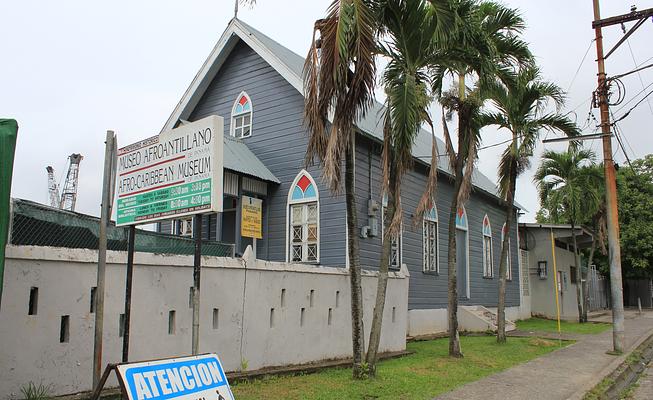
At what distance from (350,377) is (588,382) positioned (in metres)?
4.22

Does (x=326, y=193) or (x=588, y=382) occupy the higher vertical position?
(x=326, y=193)

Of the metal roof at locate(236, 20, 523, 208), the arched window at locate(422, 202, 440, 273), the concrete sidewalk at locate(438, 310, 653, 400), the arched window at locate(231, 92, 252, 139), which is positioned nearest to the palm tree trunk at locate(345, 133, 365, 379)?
the concrete sidewalk at locate(438, 310, 653, 400)

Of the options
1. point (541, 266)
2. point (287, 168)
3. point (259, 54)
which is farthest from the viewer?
point (541, 266)

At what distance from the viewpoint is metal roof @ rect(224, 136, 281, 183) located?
13.7 meters

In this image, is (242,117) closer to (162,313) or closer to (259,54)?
(259,54)

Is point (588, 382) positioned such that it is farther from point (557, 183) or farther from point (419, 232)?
point (557, 183)

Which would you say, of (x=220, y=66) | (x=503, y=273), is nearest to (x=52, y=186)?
(x=220, y=66)

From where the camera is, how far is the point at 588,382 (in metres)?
9.73

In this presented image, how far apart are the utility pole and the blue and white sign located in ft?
39.8

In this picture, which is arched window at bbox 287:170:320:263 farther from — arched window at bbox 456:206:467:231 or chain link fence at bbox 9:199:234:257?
arched window at bbox 456:206:467:231

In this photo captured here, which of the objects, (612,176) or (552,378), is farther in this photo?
(612,176)

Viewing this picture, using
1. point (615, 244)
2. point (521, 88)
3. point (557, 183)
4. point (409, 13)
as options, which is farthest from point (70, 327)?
point (557, 183)

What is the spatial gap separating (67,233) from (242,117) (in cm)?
986

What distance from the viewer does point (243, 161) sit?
14422 mm
